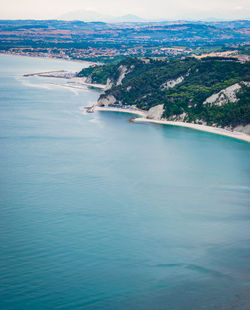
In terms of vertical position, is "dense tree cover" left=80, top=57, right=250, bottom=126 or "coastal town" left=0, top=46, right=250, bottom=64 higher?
"coastal town" left=0, top=46, right=250, bottom=64

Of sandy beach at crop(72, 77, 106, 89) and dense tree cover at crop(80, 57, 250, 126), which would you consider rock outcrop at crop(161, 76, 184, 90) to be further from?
sandy beach at crop(72, 77, 106, 89)

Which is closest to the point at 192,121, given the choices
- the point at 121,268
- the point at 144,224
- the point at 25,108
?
the point at 25,108

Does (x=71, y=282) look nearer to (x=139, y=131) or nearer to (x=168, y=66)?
(x=139, y=131)

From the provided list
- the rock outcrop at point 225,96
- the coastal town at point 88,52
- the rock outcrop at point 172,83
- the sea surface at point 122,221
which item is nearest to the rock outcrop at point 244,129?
the sea surface at point 122,221

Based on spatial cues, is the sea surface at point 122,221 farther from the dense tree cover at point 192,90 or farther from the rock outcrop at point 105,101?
the rock outcrop at point 105,101

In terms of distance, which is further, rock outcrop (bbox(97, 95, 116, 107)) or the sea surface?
rock outcrop (bbox(97, 95, 116, 107))

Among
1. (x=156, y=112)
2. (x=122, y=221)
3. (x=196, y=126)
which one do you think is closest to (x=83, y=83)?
(x=156, y=112)

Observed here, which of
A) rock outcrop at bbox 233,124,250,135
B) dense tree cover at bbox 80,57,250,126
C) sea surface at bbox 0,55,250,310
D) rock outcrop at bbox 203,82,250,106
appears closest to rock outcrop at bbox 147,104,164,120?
dense tree cover at bbox 80,57,250,126
